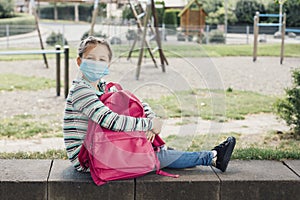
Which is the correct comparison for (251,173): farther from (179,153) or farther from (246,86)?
(246,86)

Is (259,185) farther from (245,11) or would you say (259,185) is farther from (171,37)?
(245,11)

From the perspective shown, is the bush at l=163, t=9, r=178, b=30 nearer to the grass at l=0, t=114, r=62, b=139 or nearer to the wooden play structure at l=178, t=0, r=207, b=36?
the wooden play structure at l=178, t=0, r=207, b=36

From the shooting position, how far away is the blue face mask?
3014 mm

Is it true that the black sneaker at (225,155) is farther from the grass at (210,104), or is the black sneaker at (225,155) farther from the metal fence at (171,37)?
the metal fence at (171,37)

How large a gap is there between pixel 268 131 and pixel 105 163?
3.25 m

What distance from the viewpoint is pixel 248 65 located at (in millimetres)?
13695

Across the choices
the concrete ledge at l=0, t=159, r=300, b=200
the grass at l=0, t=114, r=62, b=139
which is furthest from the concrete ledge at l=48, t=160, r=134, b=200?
the grass at l=0, t=114, r=62, b=139

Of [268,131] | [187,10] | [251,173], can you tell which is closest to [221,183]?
[251,173]

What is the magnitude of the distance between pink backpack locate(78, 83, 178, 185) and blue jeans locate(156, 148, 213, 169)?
17 centimetres

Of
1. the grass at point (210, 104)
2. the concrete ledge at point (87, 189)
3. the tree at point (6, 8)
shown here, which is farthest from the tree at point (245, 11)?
the concrete ledge at point (87, 189)

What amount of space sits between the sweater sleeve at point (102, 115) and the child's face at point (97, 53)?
8.2 inches

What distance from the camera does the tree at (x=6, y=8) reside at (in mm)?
29517

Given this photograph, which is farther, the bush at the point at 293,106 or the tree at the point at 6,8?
the tree at the point at 6,8

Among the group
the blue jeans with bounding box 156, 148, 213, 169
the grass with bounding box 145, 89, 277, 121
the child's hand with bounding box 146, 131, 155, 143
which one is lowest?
the grass with bounding box 145, 89, 277, 121
